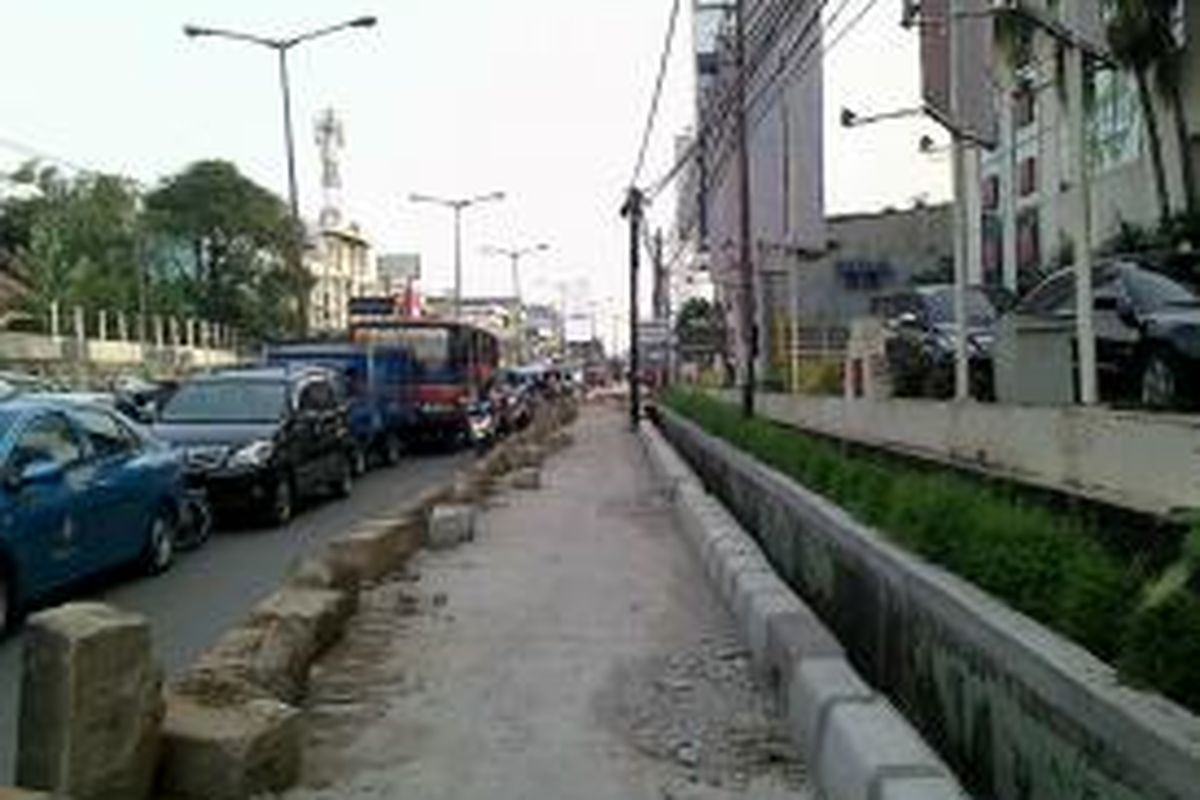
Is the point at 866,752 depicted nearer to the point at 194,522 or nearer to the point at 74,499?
the point at 74,499

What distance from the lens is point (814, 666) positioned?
9023 millimetres

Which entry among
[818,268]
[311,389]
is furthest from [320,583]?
[818,268]

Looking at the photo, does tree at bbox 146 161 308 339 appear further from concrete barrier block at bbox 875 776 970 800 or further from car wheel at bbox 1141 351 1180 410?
concrete barrier block at bbox 875 776 970 800

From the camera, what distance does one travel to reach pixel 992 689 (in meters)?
6.66

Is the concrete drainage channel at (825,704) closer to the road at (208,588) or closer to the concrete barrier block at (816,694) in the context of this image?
the concrete barrier block at (816,694)

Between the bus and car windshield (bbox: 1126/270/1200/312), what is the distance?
23.8 metres

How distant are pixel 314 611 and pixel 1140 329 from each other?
9.41m

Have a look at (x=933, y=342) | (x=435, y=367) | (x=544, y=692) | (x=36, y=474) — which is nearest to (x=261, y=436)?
(x=933, y=342)

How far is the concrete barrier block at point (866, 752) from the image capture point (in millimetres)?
6801

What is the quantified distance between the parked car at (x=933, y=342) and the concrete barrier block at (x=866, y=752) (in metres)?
12.2

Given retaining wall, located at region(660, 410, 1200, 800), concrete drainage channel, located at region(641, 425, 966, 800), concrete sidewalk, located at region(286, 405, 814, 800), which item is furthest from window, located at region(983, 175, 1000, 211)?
retaining wall, located at region(660, 410, 1200, 800)

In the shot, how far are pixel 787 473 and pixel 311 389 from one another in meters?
10.3

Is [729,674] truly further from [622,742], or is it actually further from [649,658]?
[622,742]

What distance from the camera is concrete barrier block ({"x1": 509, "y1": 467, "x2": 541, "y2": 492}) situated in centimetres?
2895
